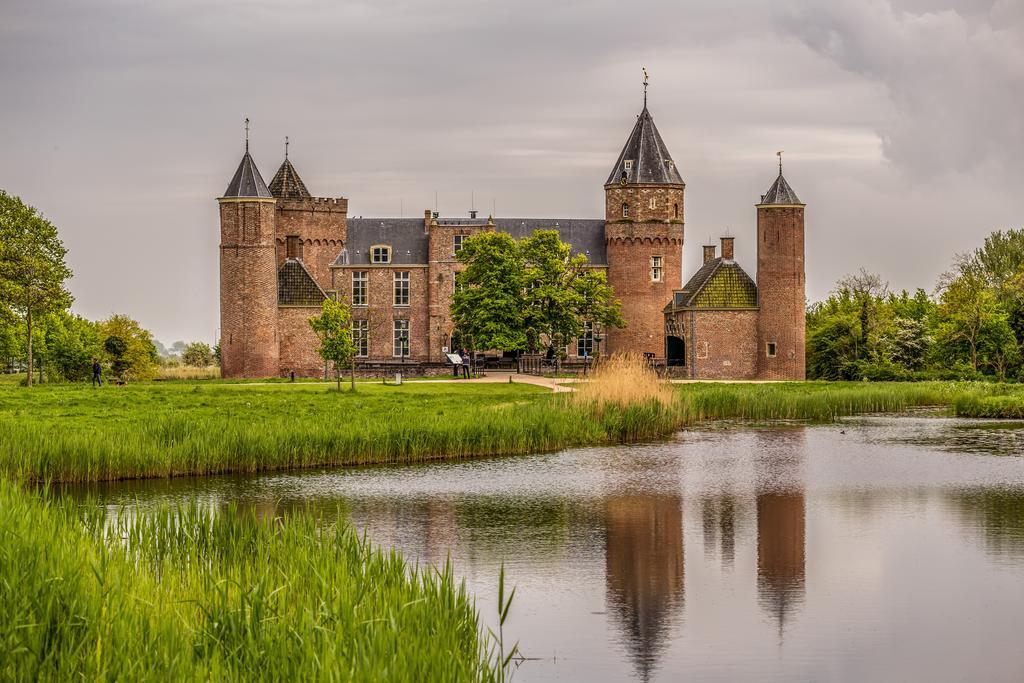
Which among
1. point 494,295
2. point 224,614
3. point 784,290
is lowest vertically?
point 224,614

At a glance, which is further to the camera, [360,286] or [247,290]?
[360,286]

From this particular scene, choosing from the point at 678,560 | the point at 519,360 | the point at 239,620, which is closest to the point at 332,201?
the point at 519,360

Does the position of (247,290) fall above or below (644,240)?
below

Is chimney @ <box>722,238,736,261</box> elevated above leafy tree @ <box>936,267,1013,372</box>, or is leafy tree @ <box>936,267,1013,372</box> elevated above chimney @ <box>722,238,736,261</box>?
chimney @ <box>722,238,736,261</box>

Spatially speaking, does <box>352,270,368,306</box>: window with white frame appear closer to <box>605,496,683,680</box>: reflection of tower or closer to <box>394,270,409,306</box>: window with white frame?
<box>394,270,409,306</box>: window with white frame

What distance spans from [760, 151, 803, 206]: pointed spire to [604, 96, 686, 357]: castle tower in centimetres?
544

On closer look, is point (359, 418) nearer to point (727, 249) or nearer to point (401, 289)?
point (727, 249)

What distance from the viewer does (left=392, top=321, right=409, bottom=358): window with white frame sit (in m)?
55.0

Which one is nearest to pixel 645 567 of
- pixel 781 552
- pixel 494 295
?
pixel 781 552

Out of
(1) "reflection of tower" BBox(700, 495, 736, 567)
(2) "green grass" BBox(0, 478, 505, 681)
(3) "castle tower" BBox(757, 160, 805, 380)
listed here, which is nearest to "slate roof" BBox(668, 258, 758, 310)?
(3) "castle tower" BBox(757, 160, 805, 380)

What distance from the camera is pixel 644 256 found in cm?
5366

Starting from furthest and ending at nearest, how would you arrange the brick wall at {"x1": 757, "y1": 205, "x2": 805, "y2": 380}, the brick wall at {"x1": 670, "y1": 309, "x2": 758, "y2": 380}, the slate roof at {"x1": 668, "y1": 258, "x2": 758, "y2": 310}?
the slate roof at {"x1": 668, "y1": 258, "x2": 758, "y2": 310} < the brick wall at {"x1": 670, "y1": 309, "x2": 758, "y2": 380} < the brick wall at {"x1": 757, "y1": 205, "x2": 805, "y2": 380}

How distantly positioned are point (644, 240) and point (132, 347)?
2271 cm

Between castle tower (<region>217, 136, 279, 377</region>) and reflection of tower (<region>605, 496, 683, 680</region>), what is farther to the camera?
castle tower (<region>217, 136, 279, 377</region>)
